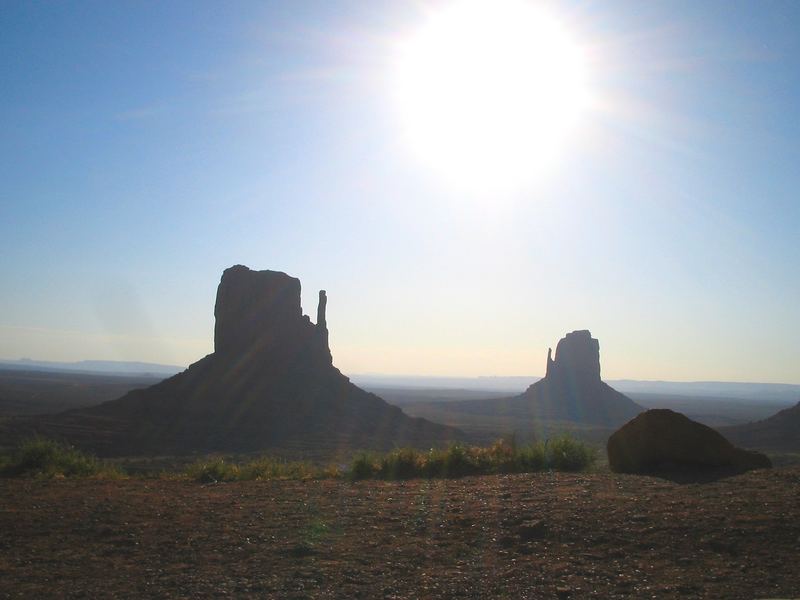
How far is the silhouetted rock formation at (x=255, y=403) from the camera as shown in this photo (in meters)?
58.9

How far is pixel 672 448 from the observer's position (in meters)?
13.4

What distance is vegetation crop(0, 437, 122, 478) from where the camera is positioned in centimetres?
1557

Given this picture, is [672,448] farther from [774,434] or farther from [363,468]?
[774,434]

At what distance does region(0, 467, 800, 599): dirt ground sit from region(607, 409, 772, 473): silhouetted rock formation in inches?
54.9

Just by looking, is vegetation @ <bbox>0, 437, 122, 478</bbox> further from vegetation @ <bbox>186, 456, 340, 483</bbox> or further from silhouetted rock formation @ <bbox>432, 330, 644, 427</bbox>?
silhouetted rock formation @ <bbox>432, 330, 644, 427</bbox>

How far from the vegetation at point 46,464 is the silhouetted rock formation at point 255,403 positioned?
36296 millimetres

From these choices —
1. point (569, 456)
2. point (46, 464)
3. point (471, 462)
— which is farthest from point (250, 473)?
point (569, 456)

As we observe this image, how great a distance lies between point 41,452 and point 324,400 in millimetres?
57253

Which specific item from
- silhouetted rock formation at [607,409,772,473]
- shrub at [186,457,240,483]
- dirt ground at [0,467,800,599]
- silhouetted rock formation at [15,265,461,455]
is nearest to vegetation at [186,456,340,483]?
shrub at [186,457,240,483]

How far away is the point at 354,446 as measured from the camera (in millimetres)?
58781

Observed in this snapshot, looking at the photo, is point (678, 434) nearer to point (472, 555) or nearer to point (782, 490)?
point (782, 490)

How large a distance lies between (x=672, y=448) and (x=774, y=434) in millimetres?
59276

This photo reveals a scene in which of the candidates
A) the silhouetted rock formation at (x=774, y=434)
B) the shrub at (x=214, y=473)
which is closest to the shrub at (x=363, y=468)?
the shrub at (x=214, y=473)

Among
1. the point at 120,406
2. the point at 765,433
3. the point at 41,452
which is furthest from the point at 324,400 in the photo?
the point at 41,452
